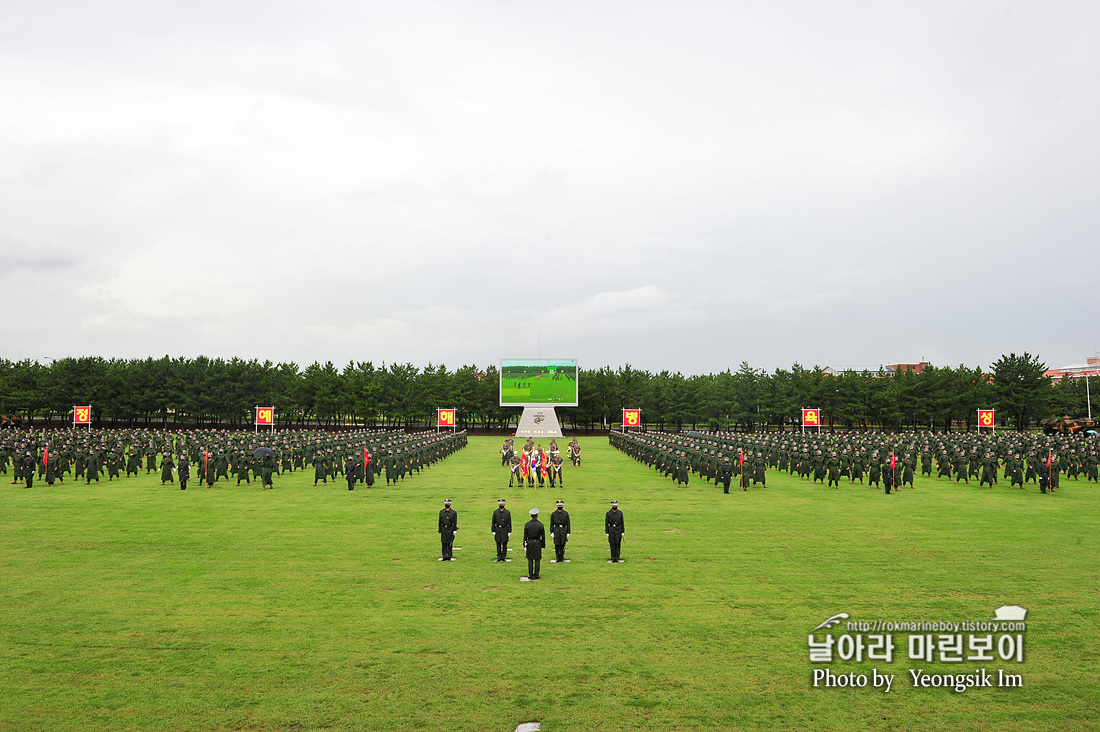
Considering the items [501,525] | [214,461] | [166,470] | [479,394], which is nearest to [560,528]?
[501,525]

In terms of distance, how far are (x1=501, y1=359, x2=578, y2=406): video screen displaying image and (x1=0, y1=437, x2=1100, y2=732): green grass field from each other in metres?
42.9

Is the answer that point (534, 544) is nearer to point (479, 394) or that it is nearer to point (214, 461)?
point (214, 461)

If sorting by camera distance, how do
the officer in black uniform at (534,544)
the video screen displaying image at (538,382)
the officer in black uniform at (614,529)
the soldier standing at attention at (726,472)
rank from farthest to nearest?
the video screen displaying image at (538,382), the soldier standing at attention at (726,472), the officer in black uniform at (614,529), the officer in black uniform at (534,544)

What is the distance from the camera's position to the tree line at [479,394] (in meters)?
69.5

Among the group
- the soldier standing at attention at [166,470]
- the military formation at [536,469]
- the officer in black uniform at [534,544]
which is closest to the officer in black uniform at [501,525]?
the officer in black uniform at [534,544]

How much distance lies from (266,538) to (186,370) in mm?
67713

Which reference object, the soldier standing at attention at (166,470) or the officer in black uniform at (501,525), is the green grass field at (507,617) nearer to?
the officer in black uniform at (501,525)

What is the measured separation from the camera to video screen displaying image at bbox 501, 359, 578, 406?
61.6 metres

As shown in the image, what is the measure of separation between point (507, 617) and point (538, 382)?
52.4 meters

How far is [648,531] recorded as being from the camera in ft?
52.8

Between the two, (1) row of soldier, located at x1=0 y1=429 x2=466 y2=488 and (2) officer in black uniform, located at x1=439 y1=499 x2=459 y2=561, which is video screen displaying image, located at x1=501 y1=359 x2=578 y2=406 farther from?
(2) officer in black uniform, located at x1=439 y1=499 x2=459 y2=561

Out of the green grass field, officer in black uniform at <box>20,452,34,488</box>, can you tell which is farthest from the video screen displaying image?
the green grass field

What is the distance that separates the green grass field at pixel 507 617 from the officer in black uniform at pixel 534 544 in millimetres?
392

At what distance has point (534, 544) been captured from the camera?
37.6 feet
